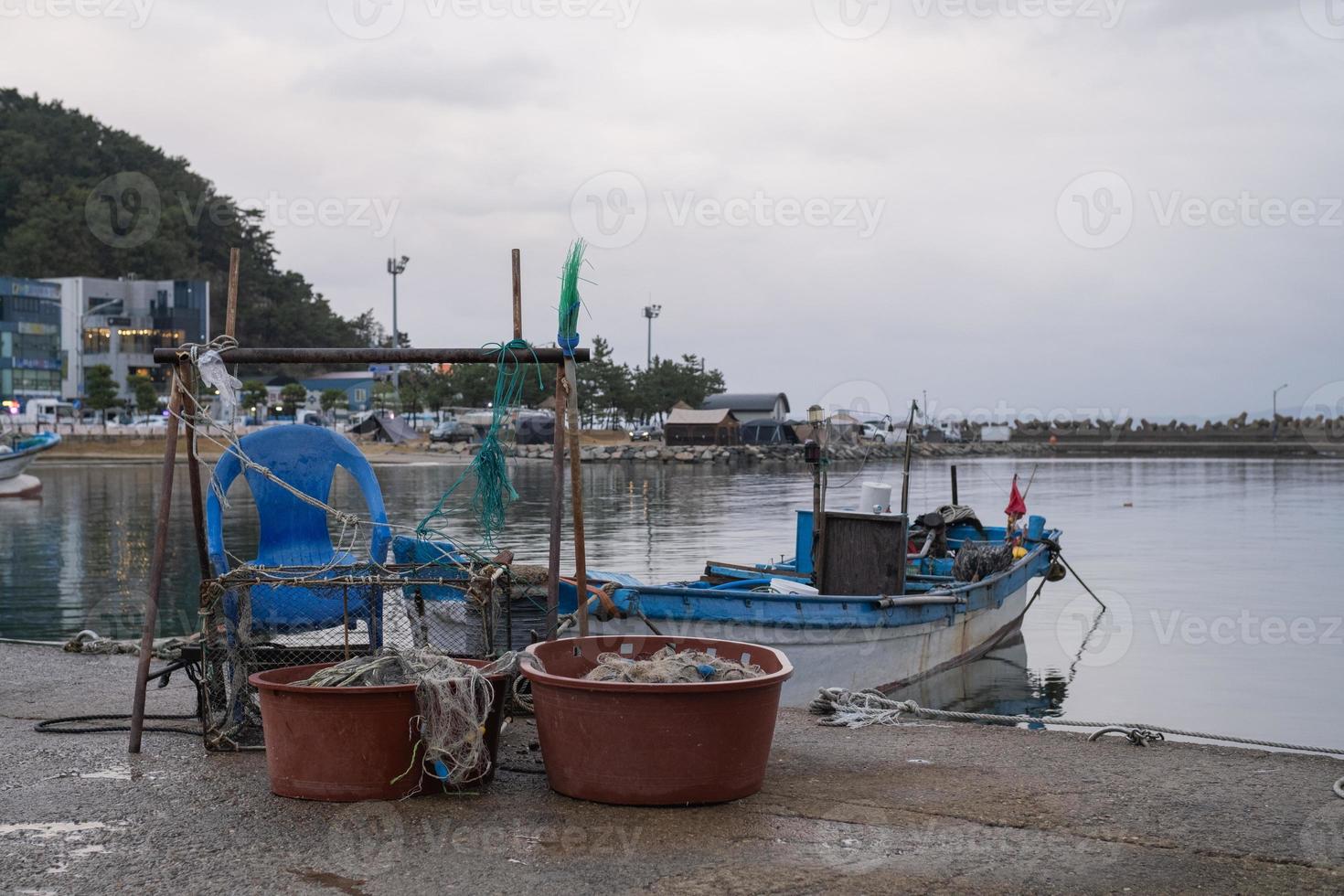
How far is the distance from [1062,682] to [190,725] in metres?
11.8

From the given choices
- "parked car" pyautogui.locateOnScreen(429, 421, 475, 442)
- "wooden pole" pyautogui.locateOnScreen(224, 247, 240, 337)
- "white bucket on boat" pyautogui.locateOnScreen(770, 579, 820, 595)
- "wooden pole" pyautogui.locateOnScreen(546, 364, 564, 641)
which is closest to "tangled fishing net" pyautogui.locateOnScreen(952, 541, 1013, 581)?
"white bucket on boat" pyautogui.locateOnScreen(770, 579, 820, 595)

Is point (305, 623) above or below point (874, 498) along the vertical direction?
below

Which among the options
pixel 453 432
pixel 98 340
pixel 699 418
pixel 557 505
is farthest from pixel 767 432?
pixel 557 505

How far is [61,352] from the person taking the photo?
10006 centimetres

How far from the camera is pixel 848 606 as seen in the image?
11.8 m

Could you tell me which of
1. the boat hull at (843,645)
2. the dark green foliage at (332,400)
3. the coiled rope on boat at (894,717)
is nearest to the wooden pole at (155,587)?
the boat hull at (843,645)

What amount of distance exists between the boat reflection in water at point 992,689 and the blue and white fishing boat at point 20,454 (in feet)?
136

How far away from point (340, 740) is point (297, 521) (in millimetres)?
3224

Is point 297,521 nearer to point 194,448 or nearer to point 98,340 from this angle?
point 194,448

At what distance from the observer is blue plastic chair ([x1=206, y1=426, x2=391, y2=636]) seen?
7.77 metres

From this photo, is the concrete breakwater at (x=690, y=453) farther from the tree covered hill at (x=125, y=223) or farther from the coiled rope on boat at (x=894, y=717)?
the coiled rope on boat at (x=894, y=717)

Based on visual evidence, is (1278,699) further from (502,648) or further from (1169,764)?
(502,648)

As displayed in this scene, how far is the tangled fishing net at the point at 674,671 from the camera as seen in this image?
6.11 meters

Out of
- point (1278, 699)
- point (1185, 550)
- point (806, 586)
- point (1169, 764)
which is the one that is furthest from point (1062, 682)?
point (1185, 550)
